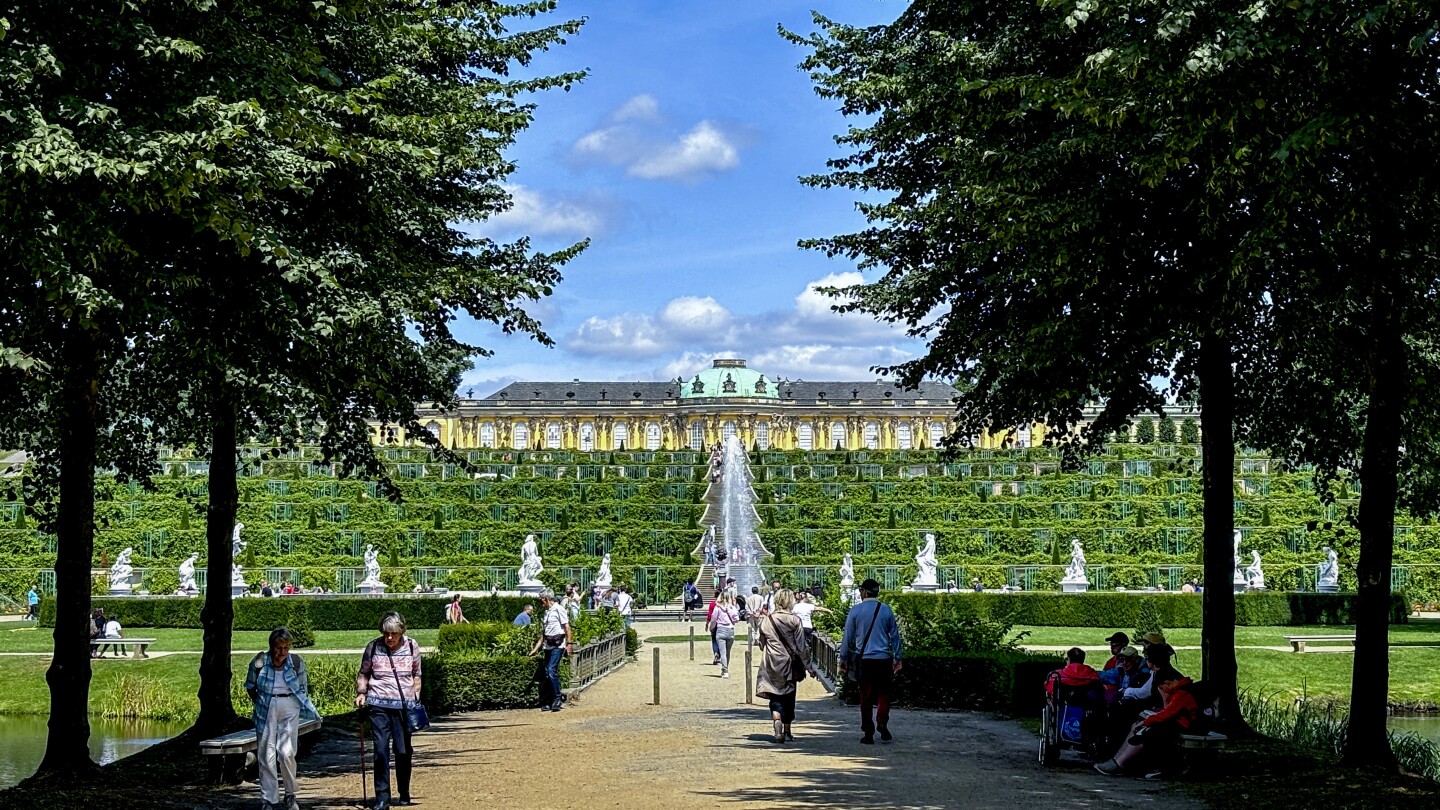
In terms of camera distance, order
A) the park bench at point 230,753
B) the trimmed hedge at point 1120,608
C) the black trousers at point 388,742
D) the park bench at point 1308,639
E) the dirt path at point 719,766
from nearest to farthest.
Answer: the black trousers at point 388,742 → the dirt path at point 719,766 → the park bench at point 230,753 → the park bench at point 1308,639 → the trimmed hedge at point 1120,608

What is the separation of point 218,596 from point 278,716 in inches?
172

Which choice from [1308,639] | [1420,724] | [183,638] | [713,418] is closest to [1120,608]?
[1308,639]

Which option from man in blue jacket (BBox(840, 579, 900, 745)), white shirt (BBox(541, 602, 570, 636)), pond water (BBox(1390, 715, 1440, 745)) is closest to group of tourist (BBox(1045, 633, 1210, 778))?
man in blue jacket (BBox(840, 579, 900, 745))

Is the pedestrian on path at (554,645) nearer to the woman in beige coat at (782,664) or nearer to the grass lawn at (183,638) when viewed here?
the woman in beige coat at (782,664)

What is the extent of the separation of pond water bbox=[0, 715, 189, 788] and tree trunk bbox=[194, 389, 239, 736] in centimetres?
358

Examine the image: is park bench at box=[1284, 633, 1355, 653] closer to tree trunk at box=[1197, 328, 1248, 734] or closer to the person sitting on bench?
tree trunk at box=[1197, 328, 1248, 734]

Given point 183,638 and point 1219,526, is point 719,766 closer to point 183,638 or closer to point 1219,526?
point 1219,526

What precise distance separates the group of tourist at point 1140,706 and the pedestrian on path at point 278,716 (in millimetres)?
5890

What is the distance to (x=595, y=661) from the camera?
22625 mm

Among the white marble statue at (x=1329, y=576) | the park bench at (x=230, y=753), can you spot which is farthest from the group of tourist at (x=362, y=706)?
the white marble statue at (x=1329, y=576)

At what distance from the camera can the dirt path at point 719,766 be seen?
410 inches

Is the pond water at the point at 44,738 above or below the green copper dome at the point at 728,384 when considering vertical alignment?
below

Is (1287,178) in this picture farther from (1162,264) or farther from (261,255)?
(261,255)

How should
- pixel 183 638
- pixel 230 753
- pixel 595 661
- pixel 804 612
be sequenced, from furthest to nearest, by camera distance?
pixel 183 638 < pixel 804 612 < pixel 595 661 < pixel 230 753
